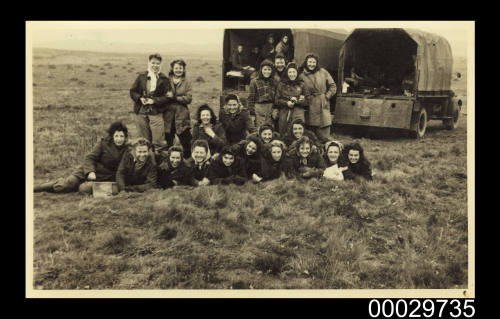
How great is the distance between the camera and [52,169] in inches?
250

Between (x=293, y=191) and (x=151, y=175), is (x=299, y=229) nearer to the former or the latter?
(x=293, y=191)

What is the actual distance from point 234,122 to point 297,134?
39.9 inches

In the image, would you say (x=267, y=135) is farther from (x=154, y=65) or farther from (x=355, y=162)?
(x=154, y=65)

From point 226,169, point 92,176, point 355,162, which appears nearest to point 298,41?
point 355,162

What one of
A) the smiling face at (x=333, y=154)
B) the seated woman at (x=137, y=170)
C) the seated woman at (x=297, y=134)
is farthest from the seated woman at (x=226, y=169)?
the smiling face at (x=333, y=154)

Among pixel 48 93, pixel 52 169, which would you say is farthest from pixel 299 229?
pixel 48 93

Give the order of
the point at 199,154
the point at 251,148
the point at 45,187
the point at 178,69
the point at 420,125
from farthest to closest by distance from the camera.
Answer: the point at 420,125 < the point at 178,69 < the point at 251,148 < the point at 199,154 < the point at 45,187

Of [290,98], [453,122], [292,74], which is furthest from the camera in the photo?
[453,122]

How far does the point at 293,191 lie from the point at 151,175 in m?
1.96

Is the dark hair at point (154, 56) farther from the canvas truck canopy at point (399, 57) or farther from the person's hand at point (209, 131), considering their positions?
the canvas truck canopy at point (399, 57)

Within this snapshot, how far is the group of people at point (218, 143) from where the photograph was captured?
20.2 feet

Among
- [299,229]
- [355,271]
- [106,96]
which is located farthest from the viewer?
[106,96]

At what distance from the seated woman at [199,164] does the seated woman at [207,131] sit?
0.96ft

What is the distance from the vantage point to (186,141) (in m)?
7.20
